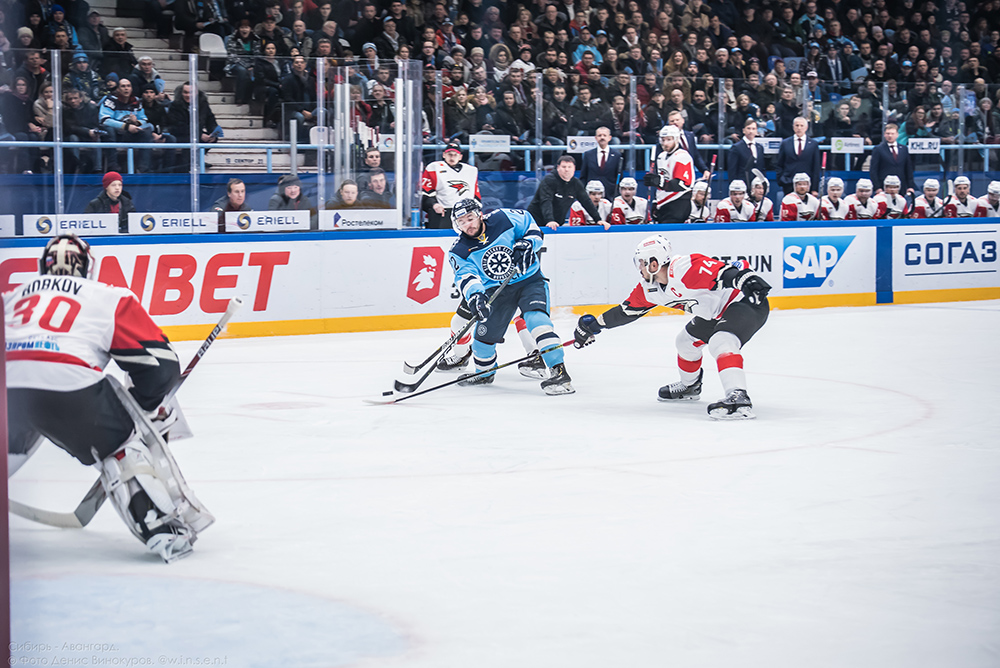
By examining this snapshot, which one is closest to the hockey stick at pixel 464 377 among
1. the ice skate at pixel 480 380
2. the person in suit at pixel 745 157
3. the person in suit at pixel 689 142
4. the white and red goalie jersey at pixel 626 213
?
the ice skate at pixel 480 380

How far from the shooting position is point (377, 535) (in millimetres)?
4141

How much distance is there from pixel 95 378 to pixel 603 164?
8764mm

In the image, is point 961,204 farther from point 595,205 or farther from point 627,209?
point 595,205

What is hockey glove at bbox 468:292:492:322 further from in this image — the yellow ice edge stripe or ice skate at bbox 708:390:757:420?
the yellow ice edge stripe

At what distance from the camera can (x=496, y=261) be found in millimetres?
7477

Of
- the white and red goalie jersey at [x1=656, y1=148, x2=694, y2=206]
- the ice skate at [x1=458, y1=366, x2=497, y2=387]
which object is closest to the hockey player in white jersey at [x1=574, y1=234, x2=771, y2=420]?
the ice skate at [x1=458, y1=366, x2=497, y2=387]

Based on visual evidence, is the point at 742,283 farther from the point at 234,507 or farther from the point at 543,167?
the point at 543,167

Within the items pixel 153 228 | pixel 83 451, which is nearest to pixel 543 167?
pixel 153 228

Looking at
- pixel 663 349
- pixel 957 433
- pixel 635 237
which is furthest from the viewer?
pixel 635 237

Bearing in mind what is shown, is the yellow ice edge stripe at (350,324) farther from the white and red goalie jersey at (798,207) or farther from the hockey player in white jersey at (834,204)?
the hockey player in white jersey at (834,204)

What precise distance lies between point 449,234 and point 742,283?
4.55m

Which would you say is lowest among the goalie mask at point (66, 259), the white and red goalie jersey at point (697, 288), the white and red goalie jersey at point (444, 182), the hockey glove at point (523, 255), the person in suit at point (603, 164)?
the white and red goalie jersey at point (697, 288)

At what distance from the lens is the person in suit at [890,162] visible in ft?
44.0

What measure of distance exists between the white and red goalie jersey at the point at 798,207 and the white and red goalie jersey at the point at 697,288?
6136mm
